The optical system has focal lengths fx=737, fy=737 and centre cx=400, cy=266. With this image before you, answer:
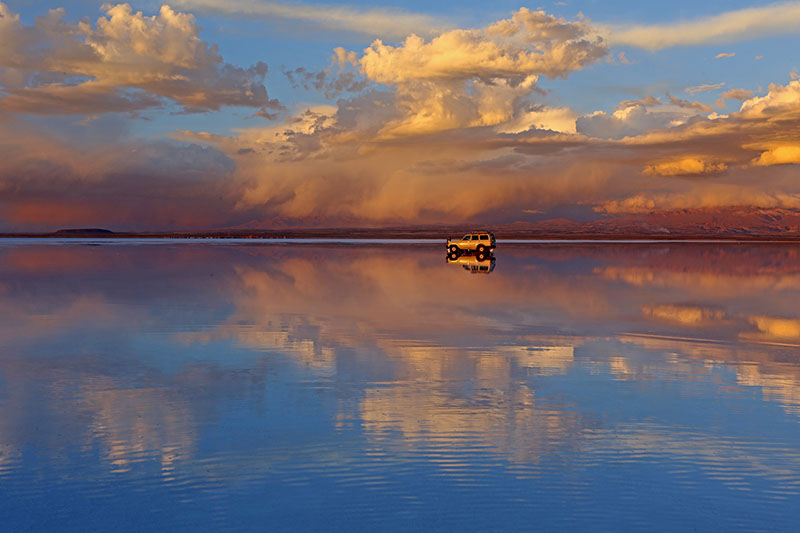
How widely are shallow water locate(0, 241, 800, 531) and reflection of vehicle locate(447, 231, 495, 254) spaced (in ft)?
172

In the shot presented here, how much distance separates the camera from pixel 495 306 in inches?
A: 1061

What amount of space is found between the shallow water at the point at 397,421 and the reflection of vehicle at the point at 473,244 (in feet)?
172

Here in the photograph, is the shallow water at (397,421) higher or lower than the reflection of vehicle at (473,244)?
lower

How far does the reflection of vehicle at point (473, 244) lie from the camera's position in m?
76.6

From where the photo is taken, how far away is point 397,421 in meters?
10.9

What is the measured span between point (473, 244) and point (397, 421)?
68167mm

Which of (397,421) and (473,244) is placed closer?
(397,421)

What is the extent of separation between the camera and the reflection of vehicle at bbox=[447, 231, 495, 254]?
76562 millimetres

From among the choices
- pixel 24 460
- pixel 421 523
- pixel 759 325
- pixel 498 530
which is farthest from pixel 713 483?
→ pixel 759 325

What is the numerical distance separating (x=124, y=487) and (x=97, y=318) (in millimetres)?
16166

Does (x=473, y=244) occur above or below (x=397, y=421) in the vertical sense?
above

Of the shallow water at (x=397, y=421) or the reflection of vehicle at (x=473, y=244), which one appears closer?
the shallow water at (x=397, y=421)

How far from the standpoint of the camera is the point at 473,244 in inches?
3088

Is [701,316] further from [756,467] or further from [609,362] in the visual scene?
[756,467]
